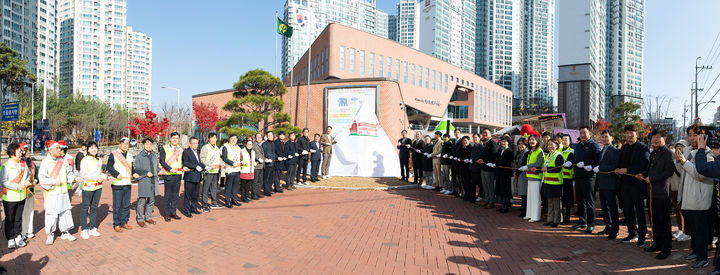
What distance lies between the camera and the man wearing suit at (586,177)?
645 cm

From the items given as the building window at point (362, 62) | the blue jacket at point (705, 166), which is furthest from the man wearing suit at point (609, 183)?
the building window at point (362, 62)

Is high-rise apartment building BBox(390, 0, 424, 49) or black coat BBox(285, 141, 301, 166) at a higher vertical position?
high-rise apartment building BBox(390, 0, 424, 49)

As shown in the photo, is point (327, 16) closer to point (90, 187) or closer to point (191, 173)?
point (191, 173)

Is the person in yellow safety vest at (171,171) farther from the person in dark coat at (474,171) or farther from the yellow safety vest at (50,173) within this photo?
the person in dark coat at (474,171)

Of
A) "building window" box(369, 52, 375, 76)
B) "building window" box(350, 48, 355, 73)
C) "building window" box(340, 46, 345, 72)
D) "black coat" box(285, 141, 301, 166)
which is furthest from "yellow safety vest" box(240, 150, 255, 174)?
"building window" box(369, 52, 375, 76)

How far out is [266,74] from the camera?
71.6 ft

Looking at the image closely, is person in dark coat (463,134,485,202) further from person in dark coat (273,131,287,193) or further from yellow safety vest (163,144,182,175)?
yellow safety vest (163,144,182,175)

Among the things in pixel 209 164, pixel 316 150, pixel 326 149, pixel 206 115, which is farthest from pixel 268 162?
pixel 206 115

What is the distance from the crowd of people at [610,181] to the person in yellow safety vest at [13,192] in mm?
9027

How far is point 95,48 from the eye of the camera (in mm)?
107812

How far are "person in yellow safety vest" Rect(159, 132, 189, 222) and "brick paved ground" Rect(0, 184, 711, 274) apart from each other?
43cm

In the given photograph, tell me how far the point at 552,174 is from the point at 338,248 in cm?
447

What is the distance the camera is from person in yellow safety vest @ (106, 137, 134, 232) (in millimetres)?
6398

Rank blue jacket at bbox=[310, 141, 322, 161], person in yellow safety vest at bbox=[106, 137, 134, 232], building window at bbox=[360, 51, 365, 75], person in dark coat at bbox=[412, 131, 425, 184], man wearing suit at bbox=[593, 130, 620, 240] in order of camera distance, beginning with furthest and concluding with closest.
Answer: building window at bbox=[360, 51, 365, 75], blue jacket at bbox=[310, 141, 322, 161], person in dark coat at bbox=[412, 131, 425, 184], person in yellow safety vest at bbox=[106, 137, 134, 232], man wearing suit at bbox=[593, 130, 620, 240]
